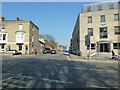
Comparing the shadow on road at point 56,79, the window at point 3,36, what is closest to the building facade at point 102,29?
the shadow on road at point 56,79

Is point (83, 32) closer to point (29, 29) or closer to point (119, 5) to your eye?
point (119, 5)

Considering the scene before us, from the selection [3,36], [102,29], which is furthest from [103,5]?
[3,36]

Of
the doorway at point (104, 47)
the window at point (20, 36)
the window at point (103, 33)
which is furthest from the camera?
the window at point (20, 36)

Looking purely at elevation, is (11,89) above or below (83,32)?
below

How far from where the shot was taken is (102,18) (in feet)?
95.0

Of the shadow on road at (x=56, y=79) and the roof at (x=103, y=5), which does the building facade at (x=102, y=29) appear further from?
the shadow on road at (x=56, y=79)

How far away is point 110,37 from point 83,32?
6.37m

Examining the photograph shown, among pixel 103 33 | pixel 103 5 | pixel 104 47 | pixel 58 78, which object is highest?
pixel 103 5

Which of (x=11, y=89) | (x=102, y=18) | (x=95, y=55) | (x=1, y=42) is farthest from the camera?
(x=1, y=42)

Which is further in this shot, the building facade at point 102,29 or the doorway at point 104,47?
the doorway at point 104,47

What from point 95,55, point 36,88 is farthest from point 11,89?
point 95,55

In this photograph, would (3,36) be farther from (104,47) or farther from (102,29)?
(104,47)

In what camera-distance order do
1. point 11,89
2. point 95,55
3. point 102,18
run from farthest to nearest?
point 102,18
point 95,55
point 11,89

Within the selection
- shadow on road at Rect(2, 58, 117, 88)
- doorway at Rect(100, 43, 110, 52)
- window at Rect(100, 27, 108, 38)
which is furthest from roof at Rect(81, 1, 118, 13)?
shadow on road at Rect(2, 58, 117, 88)
